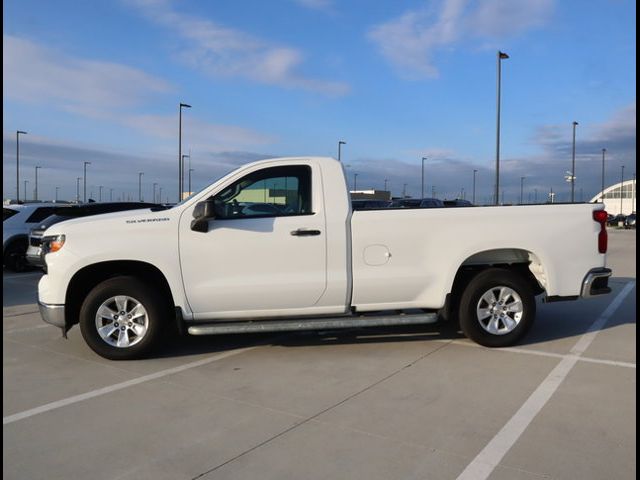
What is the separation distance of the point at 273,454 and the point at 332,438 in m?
0.44

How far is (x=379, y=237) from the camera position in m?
5.73

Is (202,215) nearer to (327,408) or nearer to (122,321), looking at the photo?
(122,321)

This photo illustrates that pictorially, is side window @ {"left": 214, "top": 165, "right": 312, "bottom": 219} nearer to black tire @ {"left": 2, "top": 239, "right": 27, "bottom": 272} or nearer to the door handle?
the door handle

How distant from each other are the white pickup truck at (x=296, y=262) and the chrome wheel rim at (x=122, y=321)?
0.03ft

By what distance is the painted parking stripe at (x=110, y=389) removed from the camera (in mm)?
4250

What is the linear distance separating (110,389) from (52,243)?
1733 mm

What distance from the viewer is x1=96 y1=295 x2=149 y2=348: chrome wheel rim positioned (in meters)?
5.56

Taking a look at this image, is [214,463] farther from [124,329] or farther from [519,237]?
[519,237]

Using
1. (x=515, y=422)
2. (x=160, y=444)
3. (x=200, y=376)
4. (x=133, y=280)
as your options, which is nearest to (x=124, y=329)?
(x=133, y=280)

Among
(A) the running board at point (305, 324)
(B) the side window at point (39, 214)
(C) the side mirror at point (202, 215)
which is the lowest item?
(A) the running board at point (305, 324)

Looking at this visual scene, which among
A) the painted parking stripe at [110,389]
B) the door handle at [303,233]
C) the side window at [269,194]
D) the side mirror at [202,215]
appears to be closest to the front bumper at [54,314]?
the painted parking stripe at [110,389]

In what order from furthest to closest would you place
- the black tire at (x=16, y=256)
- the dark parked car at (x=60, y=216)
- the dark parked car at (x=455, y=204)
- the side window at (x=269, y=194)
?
the black tire at (x=16, y=256) → the dark parked car at (x=60, y=216) → the dark parked car at (x=455, y=204) → the side window at (x=269, y=194)

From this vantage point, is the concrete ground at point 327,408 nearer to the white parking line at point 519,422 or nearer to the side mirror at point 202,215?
the white parking line at point 519,422

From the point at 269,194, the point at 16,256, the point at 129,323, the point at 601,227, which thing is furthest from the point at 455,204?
the point at 16,256
